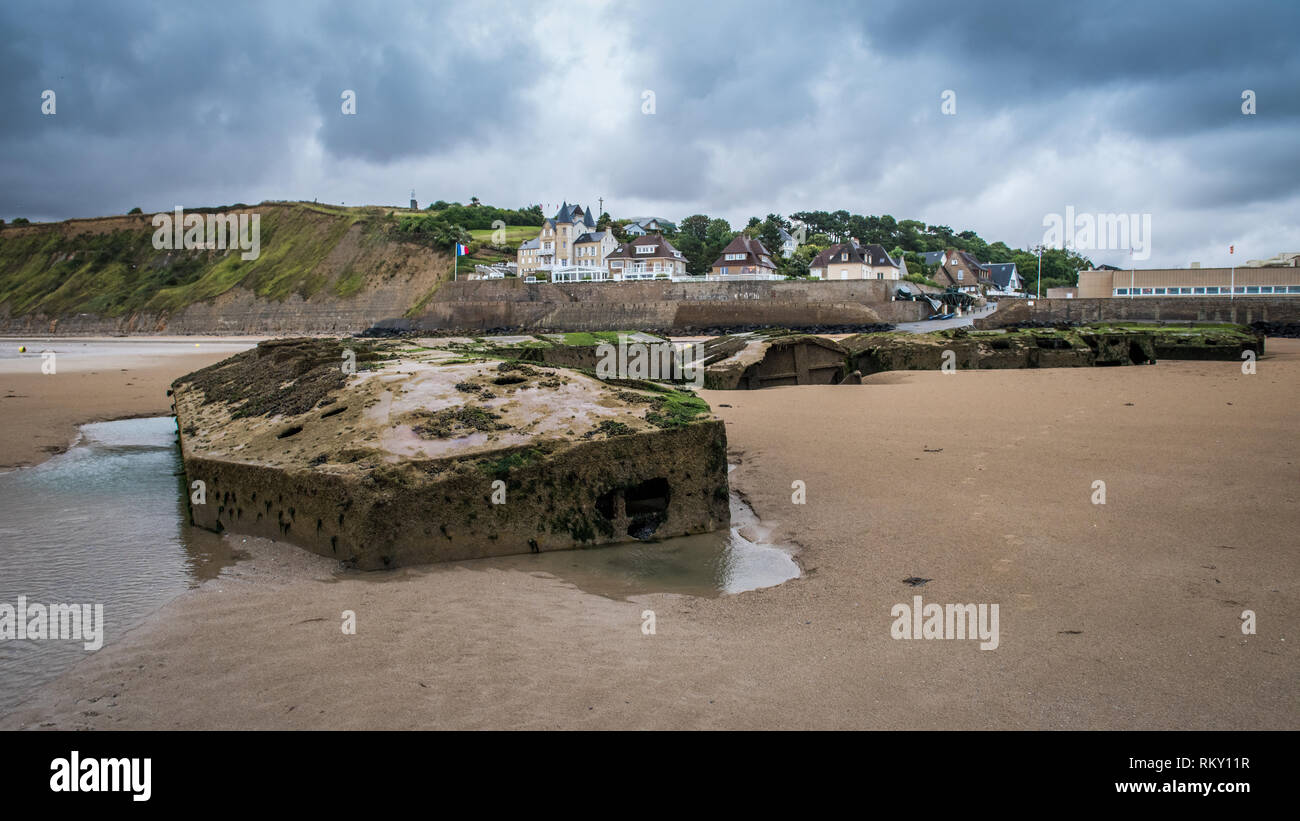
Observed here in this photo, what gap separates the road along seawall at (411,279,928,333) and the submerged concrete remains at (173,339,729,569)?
53434 millimetres

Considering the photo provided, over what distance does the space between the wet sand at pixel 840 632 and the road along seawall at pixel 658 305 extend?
53033mm

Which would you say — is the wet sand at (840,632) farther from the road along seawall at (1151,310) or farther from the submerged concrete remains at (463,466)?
the road along seawall at (1151,310)

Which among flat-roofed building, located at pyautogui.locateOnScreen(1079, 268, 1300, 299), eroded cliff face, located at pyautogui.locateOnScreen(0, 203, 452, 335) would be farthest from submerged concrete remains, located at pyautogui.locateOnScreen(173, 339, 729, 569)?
eroded cliff face, located at pyautogui.locateOnScreen(0, 203, 452, 335)

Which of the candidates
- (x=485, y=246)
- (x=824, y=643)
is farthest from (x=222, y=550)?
(x=485, y=246)

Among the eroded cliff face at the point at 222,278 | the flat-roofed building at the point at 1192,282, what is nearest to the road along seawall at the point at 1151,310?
the flat-roofed building at the point at 1192,282

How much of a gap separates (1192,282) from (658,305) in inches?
1516

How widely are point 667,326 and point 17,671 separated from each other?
202 ft

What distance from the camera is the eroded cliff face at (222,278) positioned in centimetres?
7806

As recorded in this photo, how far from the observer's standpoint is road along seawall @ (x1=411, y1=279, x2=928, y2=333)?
2368 inches

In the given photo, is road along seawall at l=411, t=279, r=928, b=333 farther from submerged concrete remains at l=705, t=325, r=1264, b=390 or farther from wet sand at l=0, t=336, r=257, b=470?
wet sand at l=0, t=336, r=257, b=470

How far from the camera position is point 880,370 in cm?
2205

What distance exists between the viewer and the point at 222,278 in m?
85.1

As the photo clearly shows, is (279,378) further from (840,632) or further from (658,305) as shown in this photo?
(658,305)
